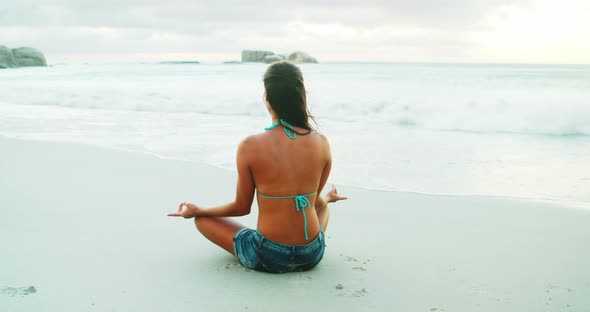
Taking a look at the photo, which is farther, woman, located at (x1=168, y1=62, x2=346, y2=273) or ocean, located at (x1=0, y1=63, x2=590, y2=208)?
ocean, located at (x1=0, y1=63, x2=590, y2=208)

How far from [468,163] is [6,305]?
18.0 feet

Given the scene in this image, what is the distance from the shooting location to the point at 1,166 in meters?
5.64

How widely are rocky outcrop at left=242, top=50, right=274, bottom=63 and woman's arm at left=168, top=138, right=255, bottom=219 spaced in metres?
67.0

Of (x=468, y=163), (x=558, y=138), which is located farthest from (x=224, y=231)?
(x=558, y=138)

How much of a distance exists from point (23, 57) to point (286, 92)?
73.3 meters

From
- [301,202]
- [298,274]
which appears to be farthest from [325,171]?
[298,274]

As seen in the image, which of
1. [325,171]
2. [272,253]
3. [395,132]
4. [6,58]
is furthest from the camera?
[6,58]

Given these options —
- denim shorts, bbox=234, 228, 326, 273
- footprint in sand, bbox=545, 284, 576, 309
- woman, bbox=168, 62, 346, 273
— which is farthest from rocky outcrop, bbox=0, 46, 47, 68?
footprint in sand, bbox=545, 284, 576, 309

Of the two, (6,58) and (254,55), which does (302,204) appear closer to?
(254,55)

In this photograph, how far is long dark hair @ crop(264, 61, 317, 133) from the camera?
8.62 feet

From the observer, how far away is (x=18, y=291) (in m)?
2.62

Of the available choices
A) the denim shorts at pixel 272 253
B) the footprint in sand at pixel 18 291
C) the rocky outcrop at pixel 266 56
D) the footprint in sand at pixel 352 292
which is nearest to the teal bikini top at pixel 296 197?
the denim shorts at pixel 272 253

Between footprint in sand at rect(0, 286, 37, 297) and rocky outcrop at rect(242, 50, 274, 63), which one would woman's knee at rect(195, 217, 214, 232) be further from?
rocky outcrop at rect(242, 50, 274, 63)

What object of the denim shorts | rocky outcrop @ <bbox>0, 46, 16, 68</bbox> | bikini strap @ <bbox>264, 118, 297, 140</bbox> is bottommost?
rocky outcrop @ <bbox>0, 46, 16, 68</bbox>
